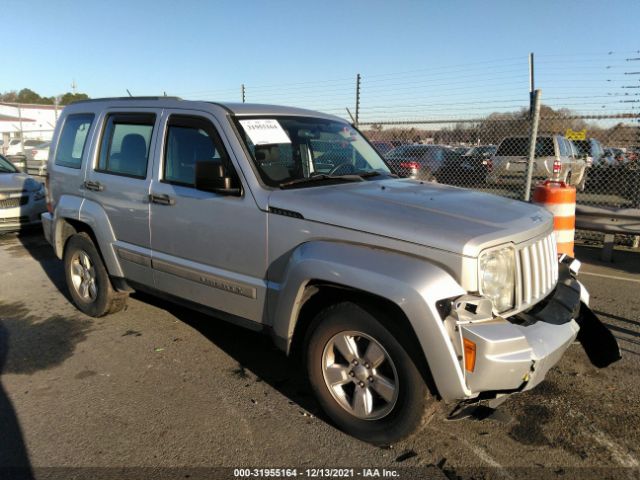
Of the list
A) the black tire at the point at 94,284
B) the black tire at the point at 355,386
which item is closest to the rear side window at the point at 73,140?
the black tire at the point at 94,284

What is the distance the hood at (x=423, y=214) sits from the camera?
2715mm

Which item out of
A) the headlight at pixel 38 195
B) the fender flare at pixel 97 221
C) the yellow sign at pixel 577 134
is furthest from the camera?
the headlight at pixel 38 195

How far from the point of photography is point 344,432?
10.2 feet

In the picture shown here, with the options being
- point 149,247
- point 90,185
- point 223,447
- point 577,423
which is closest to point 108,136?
point 90,185

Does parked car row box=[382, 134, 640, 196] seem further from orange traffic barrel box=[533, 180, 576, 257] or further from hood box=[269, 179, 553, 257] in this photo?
hood box=[269, 179, 553, 257]

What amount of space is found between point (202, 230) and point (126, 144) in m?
1.39

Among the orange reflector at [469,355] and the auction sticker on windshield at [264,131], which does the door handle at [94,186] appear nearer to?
the auction sticker on windshield at [264,131]

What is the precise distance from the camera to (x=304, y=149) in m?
4.02

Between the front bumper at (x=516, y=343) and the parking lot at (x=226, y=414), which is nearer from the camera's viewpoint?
the front bumper at (x=516, y=343)

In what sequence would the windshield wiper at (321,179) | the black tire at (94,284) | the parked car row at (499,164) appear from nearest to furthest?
the windshield wiper at (321,179) → the black tire at (94,284) → the parked car row at (499,164)

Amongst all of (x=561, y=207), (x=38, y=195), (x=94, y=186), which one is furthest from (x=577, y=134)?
(x=38, y=195)

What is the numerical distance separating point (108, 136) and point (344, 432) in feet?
11.0

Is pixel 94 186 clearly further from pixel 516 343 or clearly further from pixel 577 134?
pixel 577 134

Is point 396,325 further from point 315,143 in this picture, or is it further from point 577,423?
point 315,143
